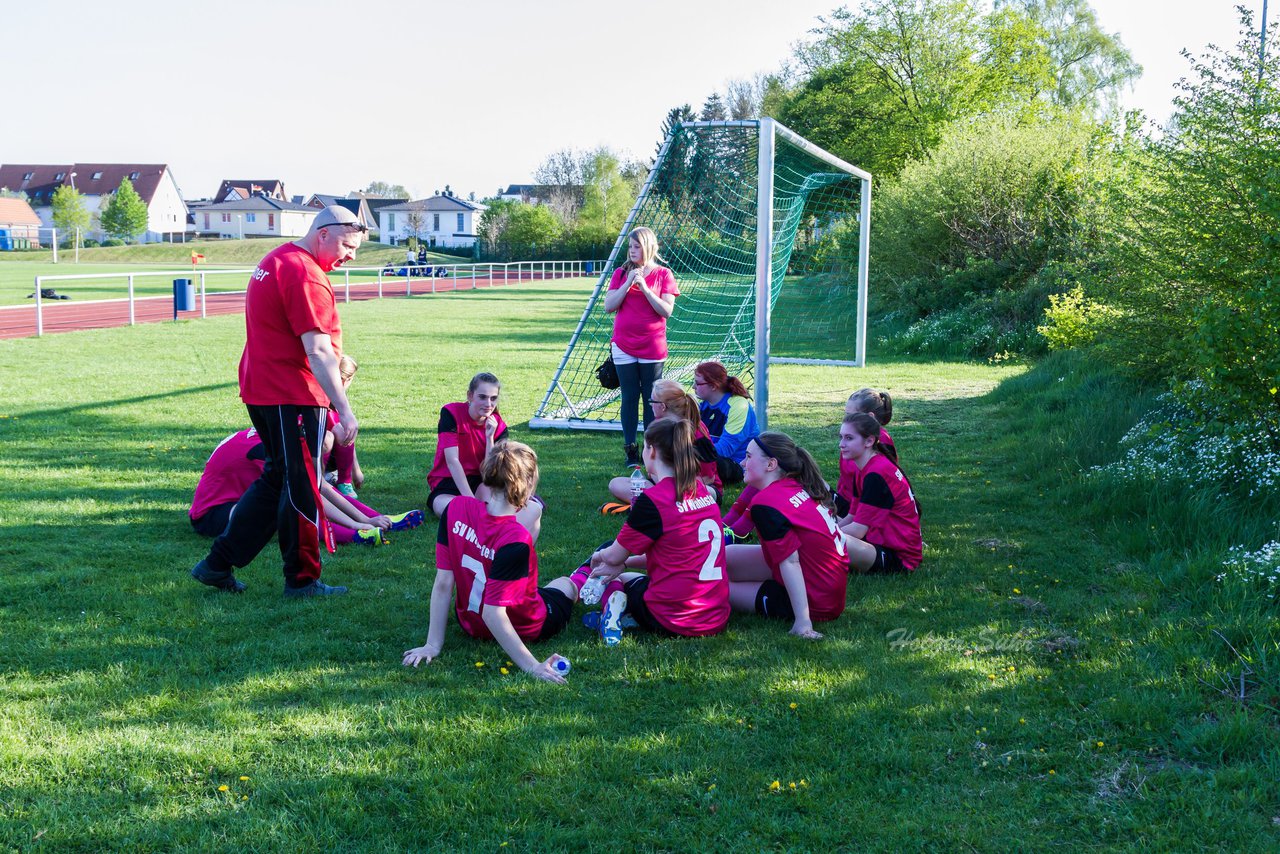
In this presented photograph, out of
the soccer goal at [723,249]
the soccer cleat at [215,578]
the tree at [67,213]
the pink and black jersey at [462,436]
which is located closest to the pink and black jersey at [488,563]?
the soccer cleat at [215,578]

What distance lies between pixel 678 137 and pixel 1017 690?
6.55m

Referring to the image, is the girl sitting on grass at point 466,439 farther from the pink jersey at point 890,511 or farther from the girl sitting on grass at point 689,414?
the pink jersey at point 890,511

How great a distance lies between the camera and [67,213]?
88625mm

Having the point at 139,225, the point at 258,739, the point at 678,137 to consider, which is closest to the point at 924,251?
the point at 678,137

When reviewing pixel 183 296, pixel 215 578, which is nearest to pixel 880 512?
pixel 215 578

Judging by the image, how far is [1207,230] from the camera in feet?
22.1

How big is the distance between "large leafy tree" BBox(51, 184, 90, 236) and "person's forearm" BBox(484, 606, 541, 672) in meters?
96.8

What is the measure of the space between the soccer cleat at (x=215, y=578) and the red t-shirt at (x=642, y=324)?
3.65 meters

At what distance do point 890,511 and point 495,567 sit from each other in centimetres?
235

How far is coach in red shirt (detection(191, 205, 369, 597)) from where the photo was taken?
4.68 metres

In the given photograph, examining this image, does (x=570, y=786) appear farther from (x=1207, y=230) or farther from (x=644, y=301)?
(x=1207, y=230)

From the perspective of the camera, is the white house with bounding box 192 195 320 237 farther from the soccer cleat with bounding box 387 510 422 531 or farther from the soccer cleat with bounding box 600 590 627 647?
the soccer cleat with bounding box 600 590 627 647

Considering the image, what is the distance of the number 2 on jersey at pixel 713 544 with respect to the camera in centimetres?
446

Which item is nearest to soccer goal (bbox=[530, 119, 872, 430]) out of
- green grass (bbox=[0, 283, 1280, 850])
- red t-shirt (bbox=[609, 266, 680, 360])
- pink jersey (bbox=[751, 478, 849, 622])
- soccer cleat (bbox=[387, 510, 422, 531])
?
red t-shirt (bbox=[609, 266, 680, 360])
